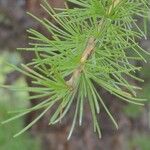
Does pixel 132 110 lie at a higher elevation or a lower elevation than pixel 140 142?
higher

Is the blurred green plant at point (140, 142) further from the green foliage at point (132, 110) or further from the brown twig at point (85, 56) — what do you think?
the brown twig at point (85, 56)

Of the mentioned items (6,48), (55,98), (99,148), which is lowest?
(99,148)

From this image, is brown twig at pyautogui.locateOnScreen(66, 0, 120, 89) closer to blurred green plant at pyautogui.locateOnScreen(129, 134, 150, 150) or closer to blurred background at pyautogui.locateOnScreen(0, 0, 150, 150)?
blurred background at pyautogui.locateOnScreen(0, 0, 150, 150)

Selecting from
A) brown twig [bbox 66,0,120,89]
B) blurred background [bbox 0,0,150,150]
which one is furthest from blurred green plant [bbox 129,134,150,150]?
brown twig [bbox 66,0,120,89]

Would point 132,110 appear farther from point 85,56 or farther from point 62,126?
point 85,56

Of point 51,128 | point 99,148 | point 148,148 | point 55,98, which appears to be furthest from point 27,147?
point 55,98

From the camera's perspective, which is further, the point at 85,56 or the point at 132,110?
the point at 132,110

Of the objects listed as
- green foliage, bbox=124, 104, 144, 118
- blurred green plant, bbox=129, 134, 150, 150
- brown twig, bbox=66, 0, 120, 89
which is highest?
brown twig, bbox=66, 0, 120, 89

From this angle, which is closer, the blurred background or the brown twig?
the brown twig

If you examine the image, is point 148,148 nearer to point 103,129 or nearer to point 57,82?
point 103,129

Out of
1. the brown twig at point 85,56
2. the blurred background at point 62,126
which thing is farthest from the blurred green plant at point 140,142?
the brown twig at point 85,56

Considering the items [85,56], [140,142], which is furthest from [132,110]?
[85,56]
